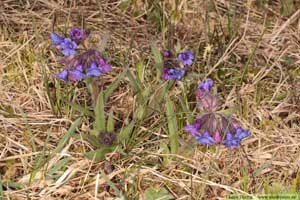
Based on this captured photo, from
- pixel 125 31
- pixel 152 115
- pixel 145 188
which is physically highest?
pixel 125 31

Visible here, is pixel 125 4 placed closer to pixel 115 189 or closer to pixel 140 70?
pixel 140 70

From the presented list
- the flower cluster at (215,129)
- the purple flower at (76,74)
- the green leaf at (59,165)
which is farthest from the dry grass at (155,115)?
the purple flower at (76,74)

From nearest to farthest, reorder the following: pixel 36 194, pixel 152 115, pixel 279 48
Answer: pixel 36 194 → pixel 152 115 → pixel 279 48

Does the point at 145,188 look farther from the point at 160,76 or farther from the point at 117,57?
the point at 117,57

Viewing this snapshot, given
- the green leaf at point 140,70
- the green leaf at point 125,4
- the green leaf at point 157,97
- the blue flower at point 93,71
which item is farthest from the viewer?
the green leaf at point 125,4

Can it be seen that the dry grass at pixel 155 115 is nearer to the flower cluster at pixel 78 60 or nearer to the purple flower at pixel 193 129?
the purple flower at pixel 193 129

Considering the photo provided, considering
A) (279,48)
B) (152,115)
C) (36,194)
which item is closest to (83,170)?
(36,194)

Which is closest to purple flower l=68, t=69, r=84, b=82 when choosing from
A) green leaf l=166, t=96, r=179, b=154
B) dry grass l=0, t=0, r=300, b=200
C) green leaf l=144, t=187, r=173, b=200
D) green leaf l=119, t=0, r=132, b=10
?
dry grass l=0, t=0, r=300, b=200
